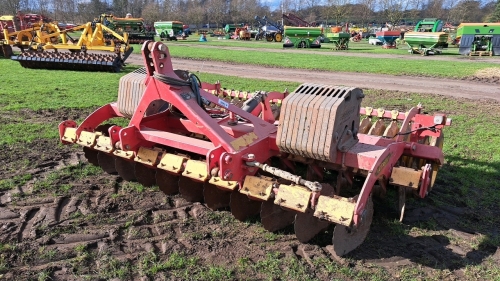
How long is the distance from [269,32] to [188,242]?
45074 millimetres

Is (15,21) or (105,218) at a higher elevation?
(15,21)

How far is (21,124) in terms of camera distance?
815cm

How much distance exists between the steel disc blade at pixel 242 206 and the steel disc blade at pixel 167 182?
1028mm

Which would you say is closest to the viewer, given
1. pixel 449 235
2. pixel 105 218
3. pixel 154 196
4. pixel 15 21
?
pixel 449 235

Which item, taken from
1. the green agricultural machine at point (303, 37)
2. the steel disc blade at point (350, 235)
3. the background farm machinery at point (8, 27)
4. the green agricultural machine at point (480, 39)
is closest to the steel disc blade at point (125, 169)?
the steel disc blade at point (350, 235)

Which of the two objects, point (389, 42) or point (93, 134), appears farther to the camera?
point (389, 42)

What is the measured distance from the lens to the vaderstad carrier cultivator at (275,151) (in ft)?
11.9

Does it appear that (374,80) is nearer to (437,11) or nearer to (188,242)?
(188,242)

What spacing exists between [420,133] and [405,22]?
3118 inches

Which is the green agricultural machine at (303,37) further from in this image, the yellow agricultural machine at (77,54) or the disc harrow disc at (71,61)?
the disc harrow disc at (71,61)

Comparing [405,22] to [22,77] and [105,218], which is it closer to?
[22,77]

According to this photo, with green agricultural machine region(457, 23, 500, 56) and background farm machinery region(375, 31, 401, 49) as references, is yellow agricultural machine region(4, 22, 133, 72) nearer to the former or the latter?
green agricultural machine region(457, 23, 500, 56)

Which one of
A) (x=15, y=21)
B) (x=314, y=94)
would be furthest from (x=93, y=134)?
(x=15, y=21)

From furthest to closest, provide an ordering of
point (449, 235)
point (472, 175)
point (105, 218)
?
1. point (472, 175)
2. point (105, 218)
3. point (449, 235)
